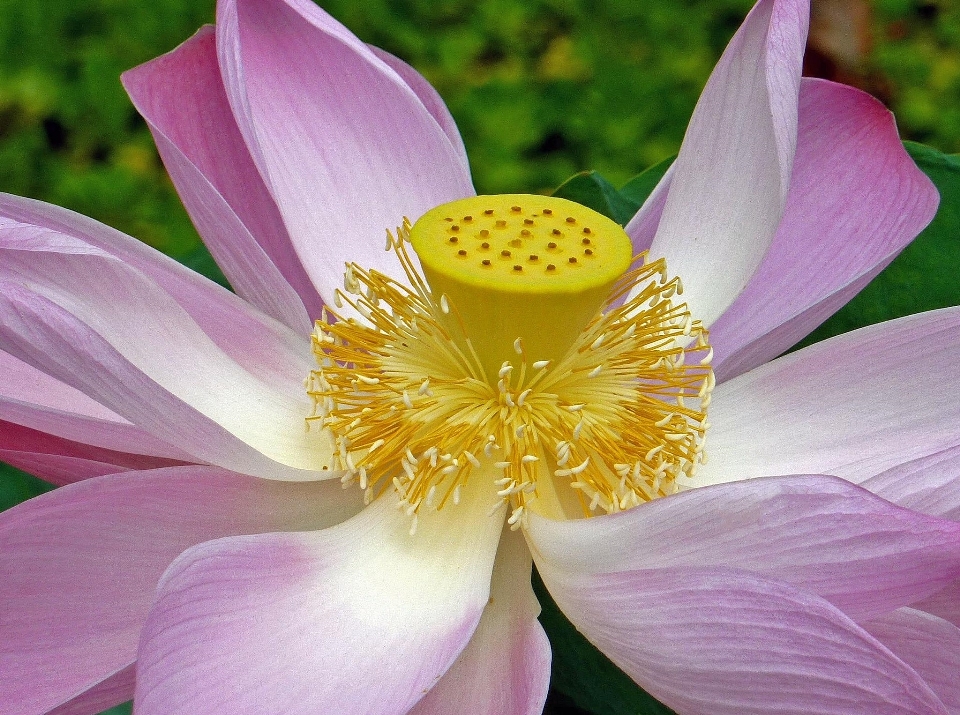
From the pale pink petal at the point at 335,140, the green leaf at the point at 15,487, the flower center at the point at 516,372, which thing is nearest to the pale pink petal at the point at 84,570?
the flower center at the point at 516,372

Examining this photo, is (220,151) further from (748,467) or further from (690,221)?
(748,467)

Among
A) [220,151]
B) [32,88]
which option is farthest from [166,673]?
[32,88]

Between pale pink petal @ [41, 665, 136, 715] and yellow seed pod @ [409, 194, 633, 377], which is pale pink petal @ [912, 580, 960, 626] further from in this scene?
pale pink petal @ [41, 665, 136, 715]

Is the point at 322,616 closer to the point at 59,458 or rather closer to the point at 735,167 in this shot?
the point at 59,458

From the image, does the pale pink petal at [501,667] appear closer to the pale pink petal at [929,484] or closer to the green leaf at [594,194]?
the pale pink petal at [929,484]

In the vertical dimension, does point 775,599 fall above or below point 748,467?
above

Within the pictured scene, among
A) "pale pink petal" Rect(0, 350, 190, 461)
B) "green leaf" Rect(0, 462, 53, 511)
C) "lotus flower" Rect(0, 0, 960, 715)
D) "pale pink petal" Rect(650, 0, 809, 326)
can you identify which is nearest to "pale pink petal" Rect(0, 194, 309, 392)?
"lotus flower" Rect(0, 0, 960, 715)
